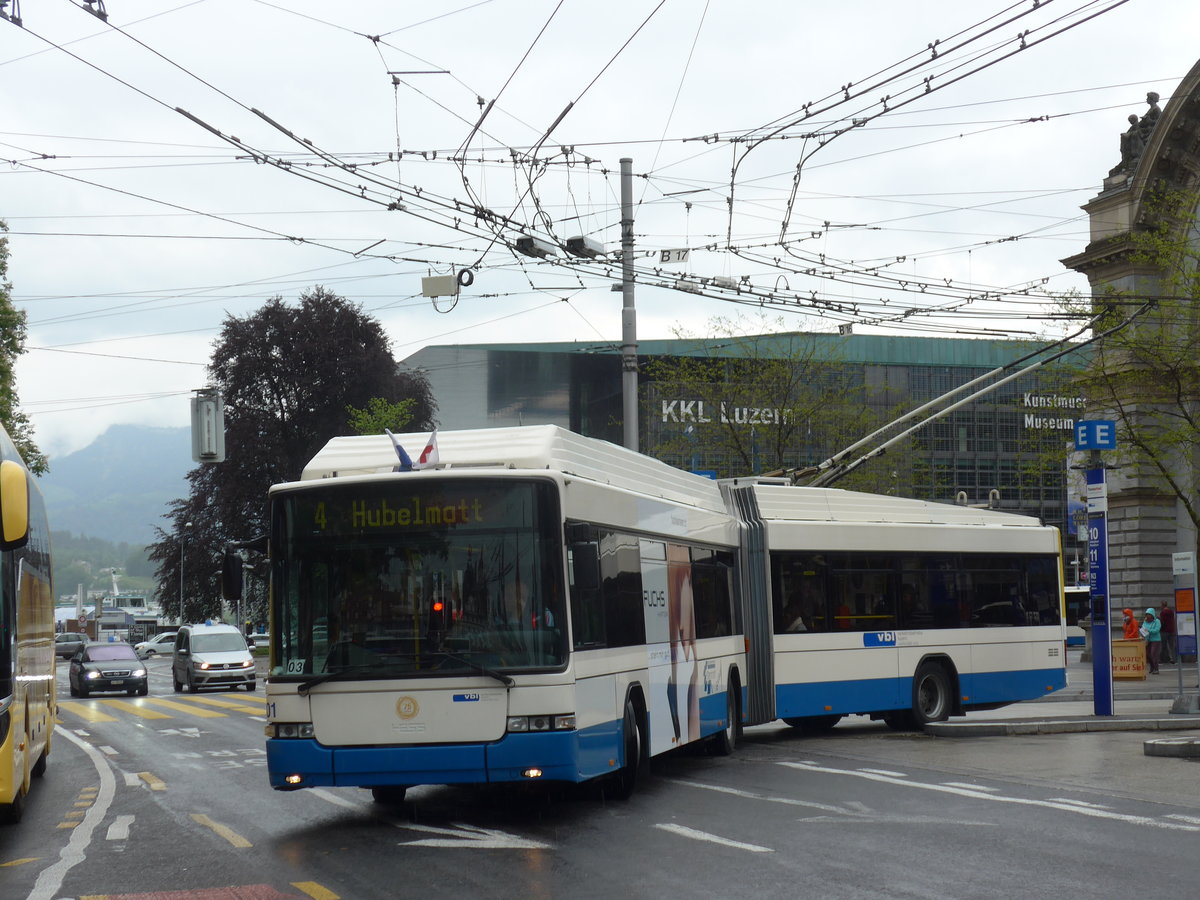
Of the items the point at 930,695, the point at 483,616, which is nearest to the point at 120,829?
the point at 483,616

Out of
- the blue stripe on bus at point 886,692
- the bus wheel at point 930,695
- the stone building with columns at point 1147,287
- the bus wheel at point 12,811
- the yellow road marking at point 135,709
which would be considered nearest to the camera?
the bus wheel at point 12,811

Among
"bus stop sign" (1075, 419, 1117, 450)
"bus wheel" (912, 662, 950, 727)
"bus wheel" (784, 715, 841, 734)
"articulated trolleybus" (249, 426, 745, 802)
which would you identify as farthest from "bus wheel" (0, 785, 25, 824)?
"bus stop sign" (1075, 419, 1117, 450)

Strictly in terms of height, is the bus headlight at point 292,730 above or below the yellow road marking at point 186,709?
above

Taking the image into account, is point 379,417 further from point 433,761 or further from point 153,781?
point 433,761

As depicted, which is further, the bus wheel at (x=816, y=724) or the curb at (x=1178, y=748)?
the bus wheel at (x=816, y=724)

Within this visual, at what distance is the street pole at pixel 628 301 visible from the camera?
22.8 m

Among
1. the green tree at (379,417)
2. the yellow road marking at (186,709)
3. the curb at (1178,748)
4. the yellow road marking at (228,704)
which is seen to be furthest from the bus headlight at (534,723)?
the green tree at (379,417)

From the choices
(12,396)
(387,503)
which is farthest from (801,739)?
(12,396)

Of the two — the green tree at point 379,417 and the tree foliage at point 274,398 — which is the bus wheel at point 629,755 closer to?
the green tree at point 379,417

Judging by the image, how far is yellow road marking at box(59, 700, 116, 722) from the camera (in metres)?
29.5

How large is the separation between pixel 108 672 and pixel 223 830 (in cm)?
2946

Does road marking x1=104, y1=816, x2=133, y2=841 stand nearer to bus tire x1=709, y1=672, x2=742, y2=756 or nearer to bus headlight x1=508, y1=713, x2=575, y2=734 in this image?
bus headlight x1=508, y1=713, x2=575, y2=734

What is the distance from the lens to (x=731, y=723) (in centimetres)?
1742

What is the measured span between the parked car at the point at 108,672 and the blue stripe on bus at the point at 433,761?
95.5 feet
